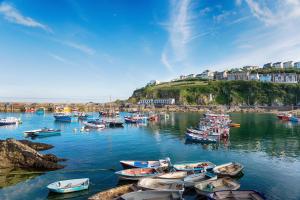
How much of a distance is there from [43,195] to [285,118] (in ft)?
418

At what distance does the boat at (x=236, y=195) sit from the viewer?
88.9 ft

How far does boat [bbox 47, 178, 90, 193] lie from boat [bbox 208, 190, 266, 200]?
48.6 feet

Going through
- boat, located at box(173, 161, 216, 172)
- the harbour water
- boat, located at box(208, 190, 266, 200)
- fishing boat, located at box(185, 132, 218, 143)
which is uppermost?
fishing boat, located at box(185, 132, 218, 143)

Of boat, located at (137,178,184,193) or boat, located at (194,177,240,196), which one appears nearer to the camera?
boat, located at (194,177,240,196)

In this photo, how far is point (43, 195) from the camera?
31.3 meters

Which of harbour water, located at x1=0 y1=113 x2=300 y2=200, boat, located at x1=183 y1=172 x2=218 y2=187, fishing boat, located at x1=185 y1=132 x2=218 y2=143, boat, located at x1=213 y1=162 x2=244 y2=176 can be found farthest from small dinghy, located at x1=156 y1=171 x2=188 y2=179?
fishing boat, located at x1=185 y1=132 x2=218 y2=143

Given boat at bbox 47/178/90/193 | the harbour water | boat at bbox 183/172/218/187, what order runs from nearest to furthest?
boat at bbox 47/178/90/193 < boat at bbox 183/172/218/187 < the harbour water

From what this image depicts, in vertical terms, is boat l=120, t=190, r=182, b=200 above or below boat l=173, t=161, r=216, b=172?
below

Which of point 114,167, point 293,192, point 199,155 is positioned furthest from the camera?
point 199,155

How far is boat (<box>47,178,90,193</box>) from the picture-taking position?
1232 inches

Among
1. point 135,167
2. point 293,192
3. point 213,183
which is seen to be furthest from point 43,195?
point 293,192

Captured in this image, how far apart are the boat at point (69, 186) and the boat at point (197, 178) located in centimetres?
1191

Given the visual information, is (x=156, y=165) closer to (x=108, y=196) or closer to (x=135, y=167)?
(x=135, y=167)

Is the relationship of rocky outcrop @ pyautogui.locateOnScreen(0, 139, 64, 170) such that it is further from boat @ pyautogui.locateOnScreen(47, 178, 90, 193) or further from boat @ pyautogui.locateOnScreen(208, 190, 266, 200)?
boat @ pyautogui.locateOnScreen(208, 190, 266, 200)
